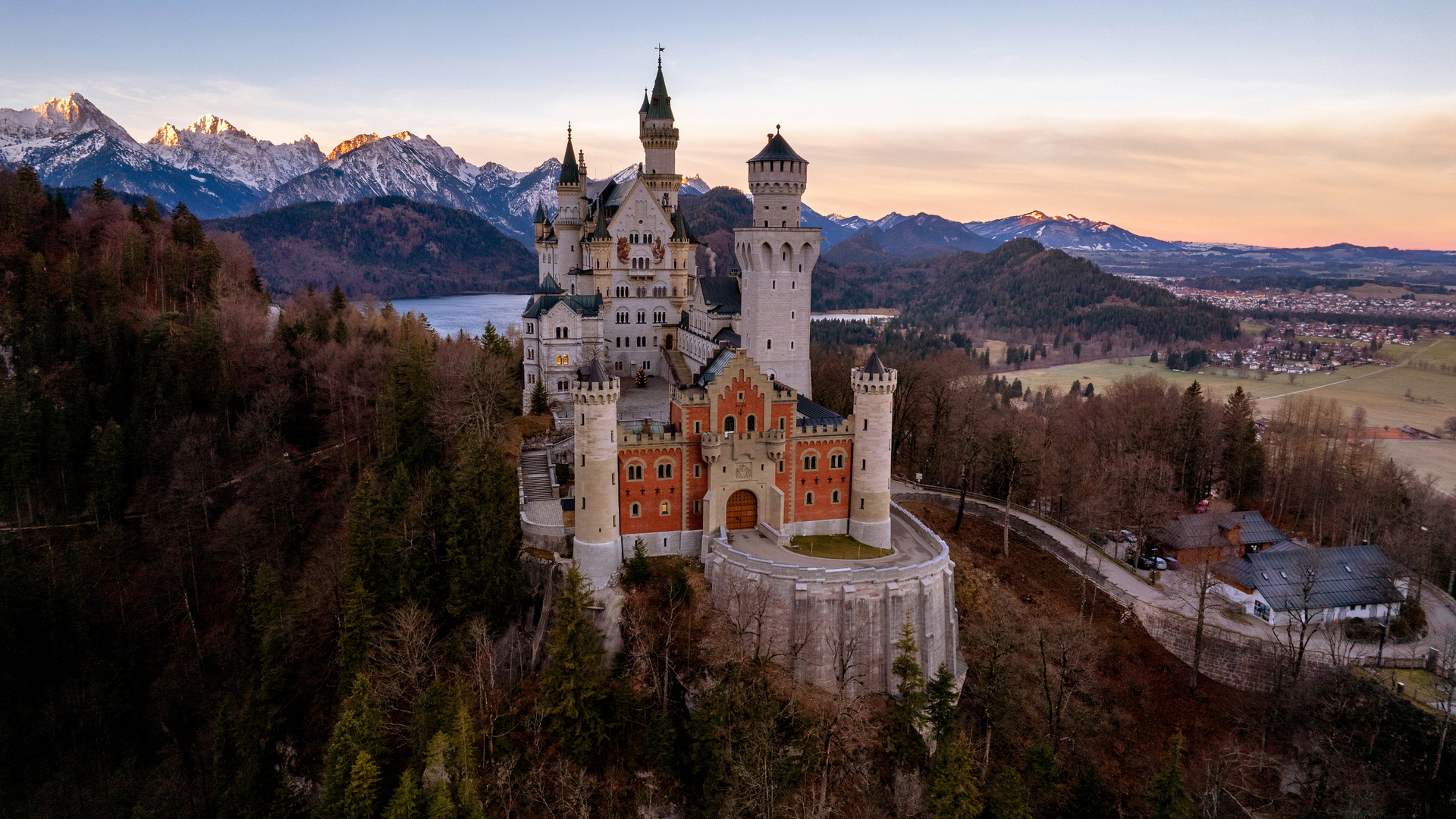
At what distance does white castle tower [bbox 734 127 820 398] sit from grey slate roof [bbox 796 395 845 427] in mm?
6164

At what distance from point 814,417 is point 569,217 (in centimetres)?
3562

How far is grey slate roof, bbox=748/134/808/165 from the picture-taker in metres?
46.0

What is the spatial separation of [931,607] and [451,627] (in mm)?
22240

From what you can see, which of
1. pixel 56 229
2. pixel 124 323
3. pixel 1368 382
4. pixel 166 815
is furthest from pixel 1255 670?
pixel 56 229

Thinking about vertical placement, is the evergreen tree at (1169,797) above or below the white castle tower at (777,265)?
below

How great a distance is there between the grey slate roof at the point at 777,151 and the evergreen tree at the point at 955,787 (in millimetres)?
31512

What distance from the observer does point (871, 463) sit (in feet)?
125

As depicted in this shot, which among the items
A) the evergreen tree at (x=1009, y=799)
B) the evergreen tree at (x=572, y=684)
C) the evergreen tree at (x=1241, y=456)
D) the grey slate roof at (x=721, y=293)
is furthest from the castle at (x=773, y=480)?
the evergreen tree at (x=1241, y=456)

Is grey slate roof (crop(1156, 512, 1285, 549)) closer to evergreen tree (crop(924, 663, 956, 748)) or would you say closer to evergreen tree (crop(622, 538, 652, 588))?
evergreen tree (crop(924, 663, 956, 748))

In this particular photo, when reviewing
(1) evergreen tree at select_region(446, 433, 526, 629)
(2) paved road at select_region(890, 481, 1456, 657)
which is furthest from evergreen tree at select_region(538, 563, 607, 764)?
(2) paved road at select_region(890, 481, 1456, 657)

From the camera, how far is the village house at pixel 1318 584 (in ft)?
137

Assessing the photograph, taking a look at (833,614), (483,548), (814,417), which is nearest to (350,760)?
(483,548)

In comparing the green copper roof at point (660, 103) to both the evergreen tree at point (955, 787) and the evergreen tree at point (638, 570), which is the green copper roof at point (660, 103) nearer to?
the evergreen tree at point (638, 570)

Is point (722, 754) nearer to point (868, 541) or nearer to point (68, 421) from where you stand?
point (868, 541)
